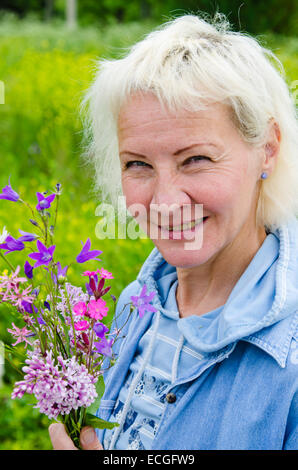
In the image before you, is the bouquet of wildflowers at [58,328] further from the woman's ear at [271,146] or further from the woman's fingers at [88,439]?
the woman's ear at [271,146]

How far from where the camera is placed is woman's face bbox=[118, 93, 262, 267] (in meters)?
1.53

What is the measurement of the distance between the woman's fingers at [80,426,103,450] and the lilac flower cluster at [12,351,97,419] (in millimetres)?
213

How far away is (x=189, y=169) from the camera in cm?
156

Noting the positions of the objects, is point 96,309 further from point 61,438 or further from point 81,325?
point 61,438

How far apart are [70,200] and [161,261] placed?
3.23 m

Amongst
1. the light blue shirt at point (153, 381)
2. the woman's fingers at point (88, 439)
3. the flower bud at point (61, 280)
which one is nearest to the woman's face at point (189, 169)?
the light blue shirt at point (153, 381)

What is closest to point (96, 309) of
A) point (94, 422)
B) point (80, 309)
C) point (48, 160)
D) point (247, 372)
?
point (80, 309)

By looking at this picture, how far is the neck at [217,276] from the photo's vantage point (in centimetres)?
174

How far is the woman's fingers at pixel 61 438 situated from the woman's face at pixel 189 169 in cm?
54

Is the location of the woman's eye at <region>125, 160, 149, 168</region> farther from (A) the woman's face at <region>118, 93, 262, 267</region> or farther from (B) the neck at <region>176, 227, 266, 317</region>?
(B) the neck at <region>176, 227, 266, 317</region>

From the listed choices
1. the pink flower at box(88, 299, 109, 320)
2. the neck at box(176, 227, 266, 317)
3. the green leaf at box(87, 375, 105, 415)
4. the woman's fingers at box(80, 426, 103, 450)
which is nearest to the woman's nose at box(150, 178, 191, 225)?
the neck at box(176, 227, 266, 317)

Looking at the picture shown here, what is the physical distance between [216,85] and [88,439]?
99 centimetres

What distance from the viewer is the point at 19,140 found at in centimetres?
671
